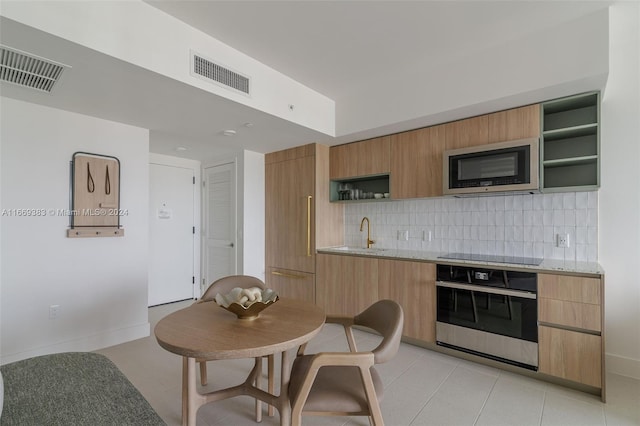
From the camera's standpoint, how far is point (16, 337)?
2.62 metres

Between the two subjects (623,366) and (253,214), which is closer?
(623,366)

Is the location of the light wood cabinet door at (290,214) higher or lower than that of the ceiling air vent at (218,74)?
lower

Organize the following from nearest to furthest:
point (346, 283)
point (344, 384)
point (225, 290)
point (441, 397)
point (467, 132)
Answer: point (344, 384), point (441, 397), point (225, 290), point (467, 132), point (346, 283)

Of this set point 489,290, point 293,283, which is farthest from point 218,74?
point 489,290

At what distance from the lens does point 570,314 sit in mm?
2258

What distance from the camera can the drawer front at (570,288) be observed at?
2.16 meters

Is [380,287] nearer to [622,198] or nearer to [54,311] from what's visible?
[622,198]

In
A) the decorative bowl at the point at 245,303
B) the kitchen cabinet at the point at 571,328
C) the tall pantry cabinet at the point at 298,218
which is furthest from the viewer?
the tall pantry cabinet at the point at 298,218

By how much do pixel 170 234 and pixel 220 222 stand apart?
2.65ft

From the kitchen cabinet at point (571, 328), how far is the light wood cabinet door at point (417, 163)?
1.31 metres

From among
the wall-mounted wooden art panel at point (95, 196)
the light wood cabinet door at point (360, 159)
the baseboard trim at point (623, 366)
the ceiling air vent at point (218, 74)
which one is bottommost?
the baseboard trim at point (623, 366)

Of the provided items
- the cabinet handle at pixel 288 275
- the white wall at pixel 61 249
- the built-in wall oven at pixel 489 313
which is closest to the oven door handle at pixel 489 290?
the built-in wall oven at pixel 489 313

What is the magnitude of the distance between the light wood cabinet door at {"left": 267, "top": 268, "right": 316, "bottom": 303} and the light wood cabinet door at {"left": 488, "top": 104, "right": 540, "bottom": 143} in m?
2.60

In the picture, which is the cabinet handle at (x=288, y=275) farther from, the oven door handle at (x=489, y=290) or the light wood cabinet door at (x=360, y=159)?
the oven door handle at (x=489, y=290)
